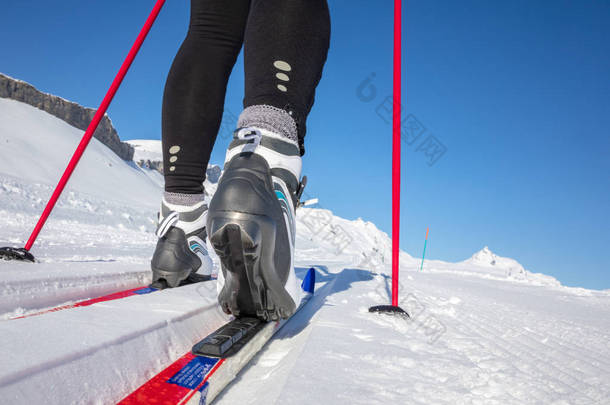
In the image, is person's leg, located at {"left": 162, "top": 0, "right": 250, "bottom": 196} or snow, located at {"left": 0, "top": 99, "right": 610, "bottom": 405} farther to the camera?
person's leg, located at {"left": 162, "top": 0, "right": 250, "bottom": 196}

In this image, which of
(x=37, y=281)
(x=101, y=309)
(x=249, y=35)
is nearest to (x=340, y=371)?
(x=101, y=309)

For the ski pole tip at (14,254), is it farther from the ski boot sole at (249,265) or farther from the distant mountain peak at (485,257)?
the distant mountain peak at (485,257)

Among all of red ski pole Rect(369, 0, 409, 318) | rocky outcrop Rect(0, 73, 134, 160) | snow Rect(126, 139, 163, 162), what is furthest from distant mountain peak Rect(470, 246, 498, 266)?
red ski pole Rect(369, 0, 409, 318)

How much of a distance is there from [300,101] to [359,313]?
0.60m

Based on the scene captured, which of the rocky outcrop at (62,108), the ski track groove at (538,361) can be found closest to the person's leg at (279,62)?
the ski track groove at (538,361)

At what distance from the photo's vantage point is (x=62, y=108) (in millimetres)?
30281

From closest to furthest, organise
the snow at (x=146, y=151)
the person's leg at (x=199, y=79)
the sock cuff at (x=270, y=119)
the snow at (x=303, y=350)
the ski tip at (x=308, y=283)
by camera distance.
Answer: the snow at (x=303, y=350) < the sock cuff at (x=270, y=119) < the person's leg at (x=199, y=79) < the ski tip at (x=308, y=283) < the snow at (x=146, y=151)

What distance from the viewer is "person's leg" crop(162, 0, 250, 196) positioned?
91cm

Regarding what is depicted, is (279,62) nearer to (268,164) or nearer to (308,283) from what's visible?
(268,164)

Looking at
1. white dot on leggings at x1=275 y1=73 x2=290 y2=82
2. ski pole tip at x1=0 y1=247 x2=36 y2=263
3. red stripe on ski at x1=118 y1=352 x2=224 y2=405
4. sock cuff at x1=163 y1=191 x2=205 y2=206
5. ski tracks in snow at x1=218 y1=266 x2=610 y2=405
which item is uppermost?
white dot on leggings at x1=275 y1=73 x2=290 y2=82

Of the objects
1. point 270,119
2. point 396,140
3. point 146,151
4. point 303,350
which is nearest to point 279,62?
point 270,119

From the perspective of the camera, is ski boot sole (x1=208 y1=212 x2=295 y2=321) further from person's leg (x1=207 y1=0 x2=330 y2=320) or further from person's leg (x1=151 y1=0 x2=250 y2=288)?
person's leg (x1=151 y1=0 x2=250 y2=288)

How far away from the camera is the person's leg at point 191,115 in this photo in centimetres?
91

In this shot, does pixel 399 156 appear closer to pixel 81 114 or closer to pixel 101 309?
pixel 101 309
